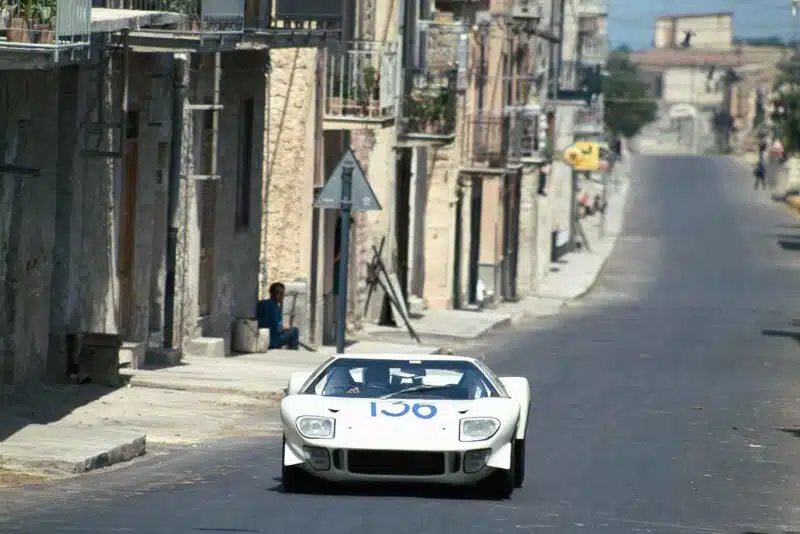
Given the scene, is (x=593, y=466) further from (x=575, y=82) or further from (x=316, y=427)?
(x=575, y=82)

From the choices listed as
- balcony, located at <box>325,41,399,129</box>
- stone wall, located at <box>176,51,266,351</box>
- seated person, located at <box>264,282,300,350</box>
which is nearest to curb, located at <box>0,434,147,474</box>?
stone wall, located at <box>176,51,266,351</box>

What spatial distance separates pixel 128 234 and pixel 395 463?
1171 centimetres

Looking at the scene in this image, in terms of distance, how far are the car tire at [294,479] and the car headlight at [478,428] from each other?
1175 mm

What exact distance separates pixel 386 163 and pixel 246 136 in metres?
10.9

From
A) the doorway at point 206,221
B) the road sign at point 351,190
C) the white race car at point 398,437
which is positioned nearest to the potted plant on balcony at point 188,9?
the road sign at point 351,190

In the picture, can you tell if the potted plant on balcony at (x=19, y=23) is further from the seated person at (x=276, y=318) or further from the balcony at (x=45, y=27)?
the seated person at (x=276, y=318)

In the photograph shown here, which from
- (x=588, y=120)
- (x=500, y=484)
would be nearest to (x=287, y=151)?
(x=500, y=484)

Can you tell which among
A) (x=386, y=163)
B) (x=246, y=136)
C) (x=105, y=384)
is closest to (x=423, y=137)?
(x=386, y=163)

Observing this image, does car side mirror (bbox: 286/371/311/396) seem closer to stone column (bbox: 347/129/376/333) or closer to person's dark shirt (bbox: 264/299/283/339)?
person's dark shirt (bbox: 264/299/283/339)

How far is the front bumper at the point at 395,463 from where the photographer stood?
1552 cm

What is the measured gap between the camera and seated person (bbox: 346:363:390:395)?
1647cm

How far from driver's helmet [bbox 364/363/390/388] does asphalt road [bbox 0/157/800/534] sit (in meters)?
0.83

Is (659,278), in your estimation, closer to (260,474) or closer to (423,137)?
(423,137)

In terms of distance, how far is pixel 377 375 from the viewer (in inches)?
659
